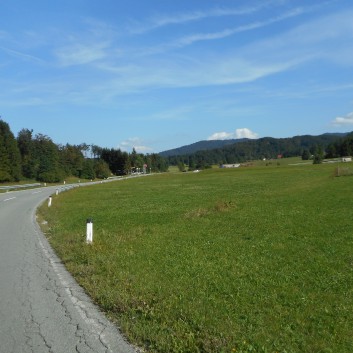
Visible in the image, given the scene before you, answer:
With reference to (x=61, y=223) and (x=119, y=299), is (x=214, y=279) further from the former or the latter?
(x=61, y=223)

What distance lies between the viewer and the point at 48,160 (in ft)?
338

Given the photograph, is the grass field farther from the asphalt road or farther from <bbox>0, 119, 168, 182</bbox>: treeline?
<bbox>0, 119, 168, 182</bbox>: treeline

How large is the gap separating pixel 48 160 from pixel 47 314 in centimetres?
10072

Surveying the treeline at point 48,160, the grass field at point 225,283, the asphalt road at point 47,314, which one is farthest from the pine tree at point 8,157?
the asphalt road at point 47,314

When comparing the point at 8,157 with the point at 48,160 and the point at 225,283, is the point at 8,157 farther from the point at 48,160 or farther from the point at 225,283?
the point at 225,283

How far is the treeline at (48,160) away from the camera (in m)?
90.2

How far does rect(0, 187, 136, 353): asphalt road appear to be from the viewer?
5.57 metres

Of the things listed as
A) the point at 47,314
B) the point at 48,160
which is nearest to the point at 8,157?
the point at 48,160

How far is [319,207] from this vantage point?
2203cm

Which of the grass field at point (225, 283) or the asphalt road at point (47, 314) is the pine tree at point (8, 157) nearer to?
the grass field at point (225, 283)

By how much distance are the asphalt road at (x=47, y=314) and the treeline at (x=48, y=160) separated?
80.1 m

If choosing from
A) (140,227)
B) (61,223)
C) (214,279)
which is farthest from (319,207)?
(214,279)

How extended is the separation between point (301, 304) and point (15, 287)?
5.54m

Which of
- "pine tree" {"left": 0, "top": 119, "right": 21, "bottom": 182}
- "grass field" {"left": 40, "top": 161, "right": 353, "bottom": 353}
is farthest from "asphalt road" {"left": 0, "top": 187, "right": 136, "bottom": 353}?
"pine tree" {"left": 0, "top": 119, "right": 21, "bottom": 182}
